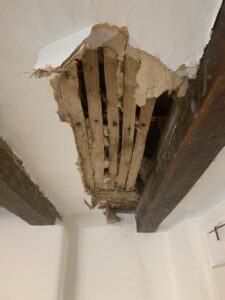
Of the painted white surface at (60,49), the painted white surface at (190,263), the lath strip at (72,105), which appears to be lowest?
the painted white surface at (190,263)

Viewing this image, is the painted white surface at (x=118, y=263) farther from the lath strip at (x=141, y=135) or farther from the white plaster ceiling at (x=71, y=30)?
the white plaster ceiling at (x=71, y=30)

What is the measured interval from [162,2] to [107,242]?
1681 millimetres

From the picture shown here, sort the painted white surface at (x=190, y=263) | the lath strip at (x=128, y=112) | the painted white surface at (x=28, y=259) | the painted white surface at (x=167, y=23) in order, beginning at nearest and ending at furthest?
the painted white surface at (x=167, y=23) → the lath strip at (x=128, y=112) → the painted white surface at (x=190, y=263) → the painted white surface at (x=28, y=259)

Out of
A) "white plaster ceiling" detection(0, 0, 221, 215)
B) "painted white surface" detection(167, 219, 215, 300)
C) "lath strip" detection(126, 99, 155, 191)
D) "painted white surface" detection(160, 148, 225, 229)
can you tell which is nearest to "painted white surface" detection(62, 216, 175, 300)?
"painted white surface" detection(167, 219, 215, 300)

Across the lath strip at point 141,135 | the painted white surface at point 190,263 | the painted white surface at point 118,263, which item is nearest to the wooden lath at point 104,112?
the lath strip at point 141,135

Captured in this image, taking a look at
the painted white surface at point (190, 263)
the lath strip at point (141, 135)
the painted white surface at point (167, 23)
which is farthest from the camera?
the painted white surface at point (190, 263)

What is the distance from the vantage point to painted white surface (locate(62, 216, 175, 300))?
5.42 feet

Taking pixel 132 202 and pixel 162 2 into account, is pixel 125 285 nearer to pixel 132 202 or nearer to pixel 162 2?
pixel 132 202

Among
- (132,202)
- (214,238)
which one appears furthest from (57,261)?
(214,238)

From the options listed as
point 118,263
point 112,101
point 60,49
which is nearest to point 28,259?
point 118,263

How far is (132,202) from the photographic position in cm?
163

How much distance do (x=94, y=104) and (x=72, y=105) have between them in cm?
7

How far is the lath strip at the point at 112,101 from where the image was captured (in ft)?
1.86

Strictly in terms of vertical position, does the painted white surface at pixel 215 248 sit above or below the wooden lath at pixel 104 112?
below
